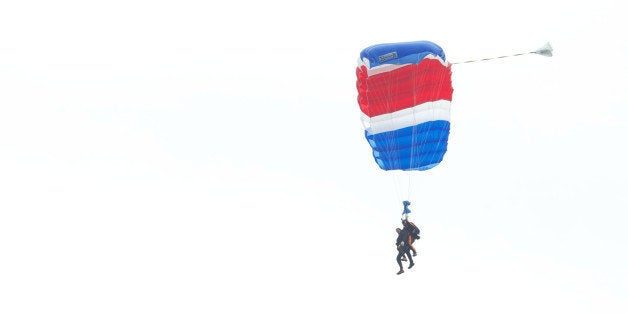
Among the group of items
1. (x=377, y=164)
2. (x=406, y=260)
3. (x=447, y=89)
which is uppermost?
(x=447, y=89)

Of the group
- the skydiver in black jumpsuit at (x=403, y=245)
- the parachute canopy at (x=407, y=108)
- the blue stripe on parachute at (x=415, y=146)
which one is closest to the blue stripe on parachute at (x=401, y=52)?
the parachute canopy at (x=407, y=108)

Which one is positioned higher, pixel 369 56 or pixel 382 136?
pixel 369 56

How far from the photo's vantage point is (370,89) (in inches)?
1137

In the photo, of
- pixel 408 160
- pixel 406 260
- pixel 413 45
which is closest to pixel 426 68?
pixel 413 45

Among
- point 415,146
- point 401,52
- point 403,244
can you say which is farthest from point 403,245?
point 401,52

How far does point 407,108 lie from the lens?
28.8m

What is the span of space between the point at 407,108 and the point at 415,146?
104 centimetres

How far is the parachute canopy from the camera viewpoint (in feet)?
93.0

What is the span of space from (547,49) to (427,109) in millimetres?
4173

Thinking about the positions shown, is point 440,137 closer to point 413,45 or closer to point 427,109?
point 427,109

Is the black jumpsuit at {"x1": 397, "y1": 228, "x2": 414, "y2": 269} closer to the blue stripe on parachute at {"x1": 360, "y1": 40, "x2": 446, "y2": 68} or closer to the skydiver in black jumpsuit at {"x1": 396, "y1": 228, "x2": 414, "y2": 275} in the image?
the skydiver in black jumpsuit at {"x1": 396, "y1": 228, "x2": 414, "y2": 275}

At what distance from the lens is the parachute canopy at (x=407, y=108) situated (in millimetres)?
28344

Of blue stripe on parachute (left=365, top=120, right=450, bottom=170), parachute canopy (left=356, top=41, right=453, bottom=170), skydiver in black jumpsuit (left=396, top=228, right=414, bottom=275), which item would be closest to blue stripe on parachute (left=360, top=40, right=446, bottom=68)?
parachute canopy (left=356, top=41, right=453, bottom=170)

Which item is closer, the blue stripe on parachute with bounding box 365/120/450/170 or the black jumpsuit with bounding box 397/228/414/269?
the black jumpsuit with bounding box 397/228/414/269
